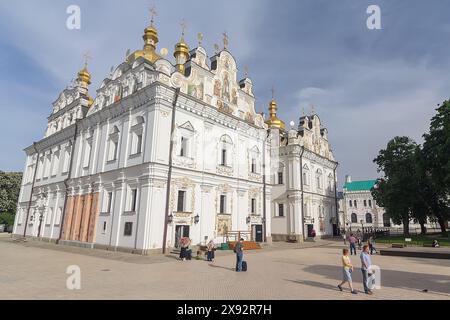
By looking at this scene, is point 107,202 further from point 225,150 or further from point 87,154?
point 225,150

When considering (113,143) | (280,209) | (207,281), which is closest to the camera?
(207,281)

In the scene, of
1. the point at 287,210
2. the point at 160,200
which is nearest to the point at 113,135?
the point at 160,200

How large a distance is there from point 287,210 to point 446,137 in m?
18.7

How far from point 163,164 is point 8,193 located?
53482 mm

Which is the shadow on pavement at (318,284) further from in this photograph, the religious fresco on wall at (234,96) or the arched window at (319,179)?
the arched window at (319,179)

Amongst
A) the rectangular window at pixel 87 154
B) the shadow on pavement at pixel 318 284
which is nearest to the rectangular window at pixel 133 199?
the rectangular window at pixel 87 154

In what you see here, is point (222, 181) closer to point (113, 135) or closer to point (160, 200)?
point (160, 200)

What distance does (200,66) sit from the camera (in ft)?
88.9

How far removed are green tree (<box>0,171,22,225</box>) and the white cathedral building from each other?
2246 centimetres

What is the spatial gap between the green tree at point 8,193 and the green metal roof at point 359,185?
304 ft

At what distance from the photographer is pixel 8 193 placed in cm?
5866

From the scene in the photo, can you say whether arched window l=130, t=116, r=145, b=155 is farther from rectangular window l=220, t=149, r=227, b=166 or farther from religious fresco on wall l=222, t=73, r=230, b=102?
religious fresco on wall l=222, t=73, r=230, b=102

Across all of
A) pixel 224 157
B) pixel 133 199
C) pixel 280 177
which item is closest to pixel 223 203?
pixel 224 157

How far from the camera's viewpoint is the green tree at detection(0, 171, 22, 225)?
57.2m
